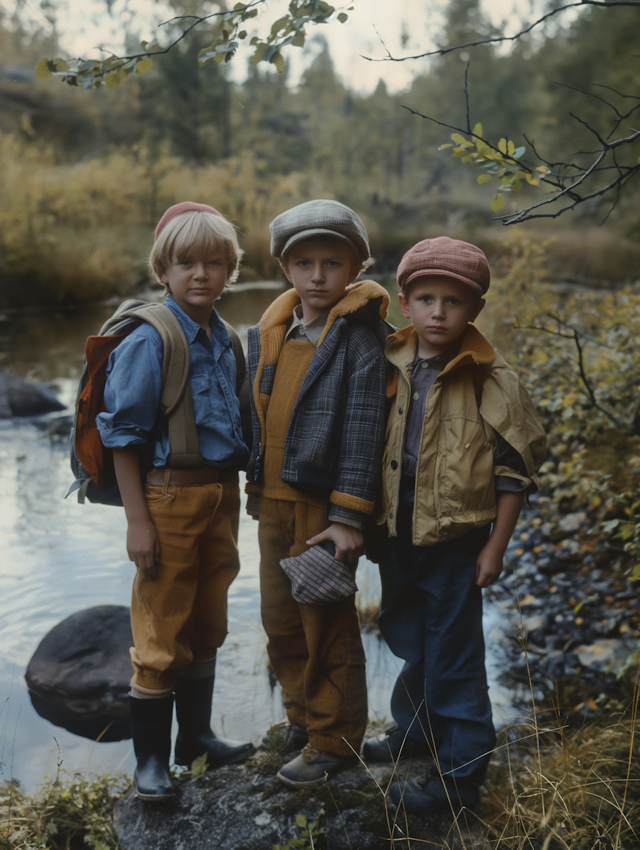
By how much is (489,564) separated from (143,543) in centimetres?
87

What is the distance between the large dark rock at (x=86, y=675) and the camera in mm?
2680

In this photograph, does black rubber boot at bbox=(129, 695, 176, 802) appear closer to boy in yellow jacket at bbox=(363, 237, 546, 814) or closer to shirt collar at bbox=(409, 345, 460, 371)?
boy in yellow jacket at bbox=(363, 237, 546, 814)

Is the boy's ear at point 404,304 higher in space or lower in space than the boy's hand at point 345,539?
higher

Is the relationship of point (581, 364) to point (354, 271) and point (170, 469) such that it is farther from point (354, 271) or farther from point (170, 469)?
point (170, 469)

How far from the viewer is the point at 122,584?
3.78 metres

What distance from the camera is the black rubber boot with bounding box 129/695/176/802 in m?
1.73

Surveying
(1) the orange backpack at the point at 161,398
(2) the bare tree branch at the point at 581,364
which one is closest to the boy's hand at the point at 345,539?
(1) the orange backpack at the point at 161,398

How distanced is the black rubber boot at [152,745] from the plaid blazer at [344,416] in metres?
0.71

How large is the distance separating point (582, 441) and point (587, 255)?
376 cm

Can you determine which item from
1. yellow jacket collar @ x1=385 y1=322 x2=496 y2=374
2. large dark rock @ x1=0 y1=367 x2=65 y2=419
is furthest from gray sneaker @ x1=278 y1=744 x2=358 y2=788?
large dark rock @ x1=0 y1=367 x2=65 y2=419

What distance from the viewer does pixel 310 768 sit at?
5.86 feet

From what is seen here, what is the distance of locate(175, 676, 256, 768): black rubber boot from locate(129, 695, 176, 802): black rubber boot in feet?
0.52

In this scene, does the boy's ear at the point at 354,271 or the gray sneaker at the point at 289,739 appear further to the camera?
the gray sneaker at the point at 289,739

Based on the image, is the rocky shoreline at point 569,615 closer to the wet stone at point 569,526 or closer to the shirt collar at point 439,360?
the wet stone at point 569,526
